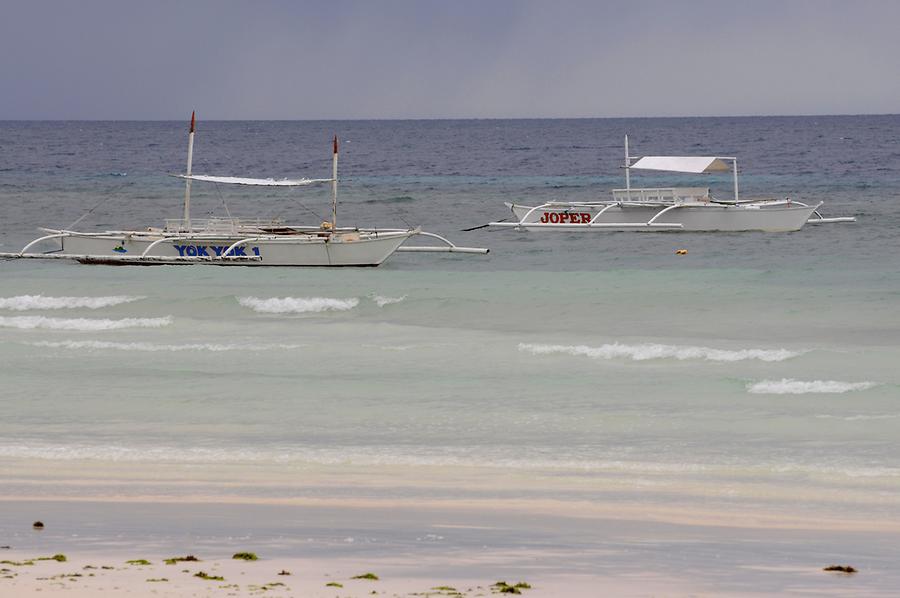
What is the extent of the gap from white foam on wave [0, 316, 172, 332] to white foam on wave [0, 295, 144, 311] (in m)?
2.17

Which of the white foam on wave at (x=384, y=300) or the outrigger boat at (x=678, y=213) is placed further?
the outrigger boat at (x=678, y=213)

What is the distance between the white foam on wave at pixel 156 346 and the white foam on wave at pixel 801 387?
8089mm

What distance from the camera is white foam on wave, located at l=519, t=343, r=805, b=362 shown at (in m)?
20.6

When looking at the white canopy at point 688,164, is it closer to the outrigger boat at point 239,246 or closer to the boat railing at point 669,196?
the boat railing at point 669,196

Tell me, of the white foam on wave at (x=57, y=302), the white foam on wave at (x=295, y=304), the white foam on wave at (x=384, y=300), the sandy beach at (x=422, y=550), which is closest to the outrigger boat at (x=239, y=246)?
the white foam on wave at (x=57, y=302)

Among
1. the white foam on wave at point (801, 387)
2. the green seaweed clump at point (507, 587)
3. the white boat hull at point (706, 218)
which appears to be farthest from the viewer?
the white boat hull at point (706, 218)

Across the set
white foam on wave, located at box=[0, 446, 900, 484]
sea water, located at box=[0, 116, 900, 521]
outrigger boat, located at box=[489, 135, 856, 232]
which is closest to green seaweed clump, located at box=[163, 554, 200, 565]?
sea water, located at box=[0, 116, 900, 521]

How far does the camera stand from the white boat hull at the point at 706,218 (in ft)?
141

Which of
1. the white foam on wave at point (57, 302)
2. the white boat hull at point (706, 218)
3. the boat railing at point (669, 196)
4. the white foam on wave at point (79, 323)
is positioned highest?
the boat railing at point (669, 196)

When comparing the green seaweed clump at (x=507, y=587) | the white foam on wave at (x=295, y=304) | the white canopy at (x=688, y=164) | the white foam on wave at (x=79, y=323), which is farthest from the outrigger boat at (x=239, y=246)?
the green seaweed clump at (x=507, y=587)

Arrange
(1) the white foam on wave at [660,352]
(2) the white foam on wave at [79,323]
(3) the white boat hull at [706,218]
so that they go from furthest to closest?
(3) the white boat hull at [706,218] → (2) the white foam on wave at [79,323] → (1) the white foam on wave at [660,352]

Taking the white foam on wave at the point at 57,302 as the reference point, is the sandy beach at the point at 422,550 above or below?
below

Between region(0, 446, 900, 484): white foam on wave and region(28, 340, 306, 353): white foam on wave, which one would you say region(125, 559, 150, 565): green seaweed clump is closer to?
region(0, 446, 900, 484): white foam on wave

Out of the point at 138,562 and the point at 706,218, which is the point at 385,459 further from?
the point at 706,218
